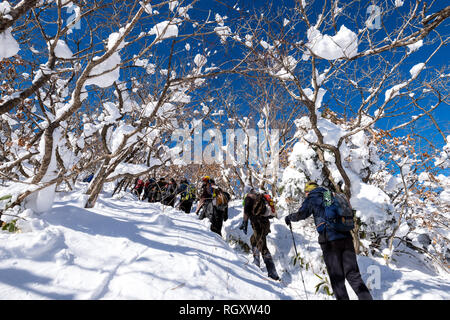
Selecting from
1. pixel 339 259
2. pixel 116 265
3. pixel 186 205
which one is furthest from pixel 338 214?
pixel 186 205

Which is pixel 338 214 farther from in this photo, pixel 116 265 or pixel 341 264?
pixel 116 265

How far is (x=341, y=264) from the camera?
2.64 m

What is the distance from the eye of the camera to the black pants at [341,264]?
2522mm

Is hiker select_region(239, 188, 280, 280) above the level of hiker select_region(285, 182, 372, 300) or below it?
above

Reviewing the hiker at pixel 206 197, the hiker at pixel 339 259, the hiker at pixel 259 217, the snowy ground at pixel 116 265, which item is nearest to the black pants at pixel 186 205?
the hiker at pixel 206 197

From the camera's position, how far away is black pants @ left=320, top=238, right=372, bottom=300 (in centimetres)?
252

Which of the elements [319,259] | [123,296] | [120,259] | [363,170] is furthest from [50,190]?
[363,170]

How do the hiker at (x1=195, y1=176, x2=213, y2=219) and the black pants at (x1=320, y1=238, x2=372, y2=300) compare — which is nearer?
the black pants at (x1=320, y1=238, x2=372, y2=300)

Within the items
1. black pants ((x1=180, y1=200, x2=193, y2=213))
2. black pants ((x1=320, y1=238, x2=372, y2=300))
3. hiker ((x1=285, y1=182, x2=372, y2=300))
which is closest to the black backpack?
hiker ((x1=285, y1=182, x2=372, y2=300))

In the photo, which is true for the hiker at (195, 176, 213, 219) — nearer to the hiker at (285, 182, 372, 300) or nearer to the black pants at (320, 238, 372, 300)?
the hiker at (285, 182, 372, 300)

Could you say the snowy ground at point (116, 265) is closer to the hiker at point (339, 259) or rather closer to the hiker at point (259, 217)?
the hiker at point (339, 259)

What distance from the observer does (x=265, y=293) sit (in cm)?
235

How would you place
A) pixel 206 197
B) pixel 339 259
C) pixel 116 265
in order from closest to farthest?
pixel 116 265
pixel 339 259
pixel 206 197
